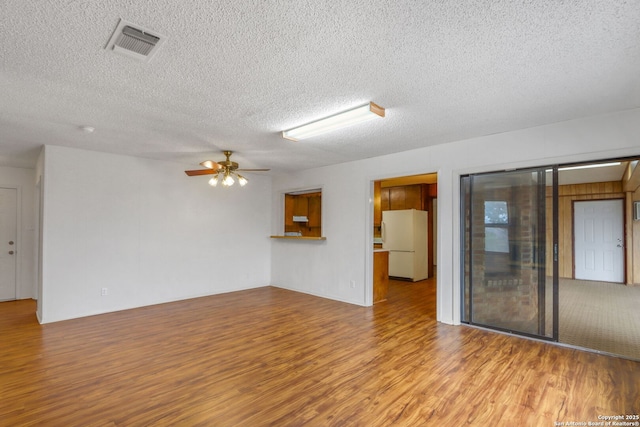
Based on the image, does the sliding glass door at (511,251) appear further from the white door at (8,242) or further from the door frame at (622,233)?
the white door at (8,242)

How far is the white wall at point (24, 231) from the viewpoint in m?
5.84

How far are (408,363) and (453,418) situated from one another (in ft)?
2.83

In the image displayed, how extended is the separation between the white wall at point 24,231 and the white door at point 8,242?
6 centimetres

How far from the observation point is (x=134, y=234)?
514 cm

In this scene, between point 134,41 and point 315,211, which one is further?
point 315,211

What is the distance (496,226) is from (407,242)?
3.68 m

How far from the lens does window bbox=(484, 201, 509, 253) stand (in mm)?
3866

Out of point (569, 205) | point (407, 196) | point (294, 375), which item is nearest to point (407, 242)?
point (407, 196)

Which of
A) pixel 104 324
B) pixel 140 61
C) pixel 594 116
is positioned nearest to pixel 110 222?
pixel 104 324

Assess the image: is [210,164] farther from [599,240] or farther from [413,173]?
[599,240]

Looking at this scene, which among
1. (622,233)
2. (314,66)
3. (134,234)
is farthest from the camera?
(622,233)

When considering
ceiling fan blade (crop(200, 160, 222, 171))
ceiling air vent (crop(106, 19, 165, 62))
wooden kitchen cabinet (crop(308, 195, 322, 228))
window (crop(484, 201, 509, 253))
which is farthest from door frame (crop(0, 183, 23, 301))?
window (crop(484, 201, 509, 253))

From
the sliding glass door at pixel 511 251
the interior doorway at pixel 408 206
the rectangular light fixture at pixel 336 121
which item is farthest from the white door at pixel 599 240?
Answer: the rectangular light fixture at pixel 336 121

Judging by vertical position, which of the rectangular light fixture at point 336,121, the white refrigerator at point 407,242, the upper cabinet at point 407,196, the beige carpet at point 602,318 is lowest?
the beige carpet at point 602,318
